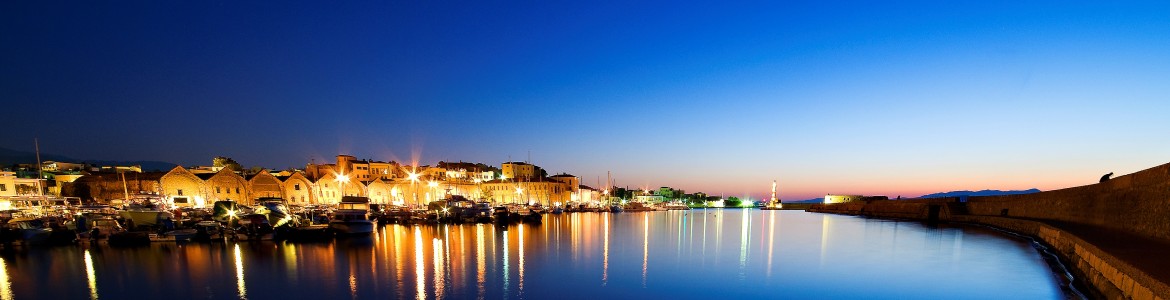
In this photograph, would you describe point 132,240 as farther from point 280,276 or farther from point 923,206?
point 923,206

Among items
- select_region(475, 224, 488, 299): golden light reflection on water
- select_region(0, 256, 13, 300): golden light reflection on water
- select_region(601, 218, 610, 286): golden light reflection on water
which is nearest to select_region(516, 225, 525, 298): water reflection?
select_region(475, 224, 488, 299): golden light reflection on water

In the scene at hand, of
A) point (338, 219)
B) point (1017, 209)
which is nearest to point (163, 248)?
point (338, 219)

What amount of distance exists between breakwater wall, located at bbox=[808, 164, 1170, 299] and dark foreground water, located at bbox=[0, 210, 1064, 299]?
0.96 meters

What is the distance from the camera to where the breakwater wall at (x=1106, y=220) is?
7477 mm

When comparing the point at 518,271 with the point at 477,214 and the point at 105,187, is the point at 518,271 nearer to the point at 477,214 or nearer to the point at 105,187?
the point at 477,214

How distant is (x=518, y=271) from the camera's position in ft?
41.8

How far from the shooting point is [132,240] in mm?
18344

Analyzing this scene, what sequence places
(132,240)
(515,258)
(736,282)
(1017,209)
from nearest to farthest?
(736,282) → (515,258) → (132,240) → (1017,209)

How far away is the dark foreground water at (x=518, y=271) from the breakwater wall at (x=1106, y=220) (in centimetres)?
96

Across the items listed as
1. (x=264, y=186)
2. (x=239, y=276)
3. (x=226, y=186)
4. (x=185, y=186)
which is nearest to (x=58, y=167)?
(x=185, y=186)

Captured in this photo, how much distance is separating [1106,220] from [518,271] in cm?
1615

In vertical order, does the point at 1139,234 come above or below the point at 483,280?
above

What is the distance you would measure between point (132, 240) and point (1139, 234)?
29.3 meters

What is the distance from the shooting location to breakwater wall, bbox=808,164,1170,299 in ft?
24.5
